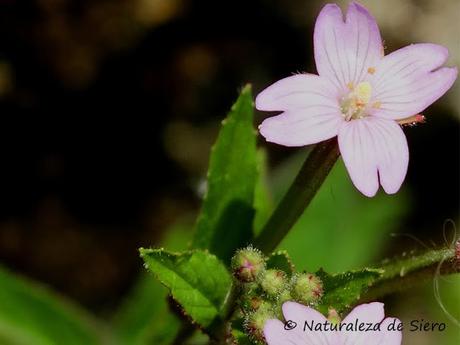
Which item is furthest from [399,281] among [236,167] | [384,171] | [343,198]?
[343,198]

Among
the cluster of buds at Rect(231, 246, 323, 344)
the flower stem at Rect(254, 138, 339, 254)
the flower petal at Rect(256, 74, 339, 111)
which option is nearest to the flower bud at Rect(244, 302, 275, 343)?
the cluster of buds at Rect(231, 246, 323, 344)

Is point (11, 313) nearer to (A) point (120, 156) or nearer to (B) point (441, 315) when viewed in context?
(A) point (120, 156)

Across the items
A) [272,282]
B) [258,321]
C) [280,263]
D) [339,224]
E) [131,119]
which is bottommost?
[258,321]

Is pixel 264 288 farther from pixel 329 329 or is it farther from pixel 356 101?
pixel 356 101

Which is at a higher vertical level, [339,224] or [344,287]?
[339,224]

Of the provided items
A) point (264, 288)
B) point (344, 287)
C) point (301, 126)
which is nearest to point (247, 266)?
point (264, 288)

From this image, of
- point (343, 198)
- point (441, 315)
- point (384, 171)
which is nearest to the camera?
point (384, 171)

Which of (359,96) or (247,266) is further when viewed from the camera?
(359,96)

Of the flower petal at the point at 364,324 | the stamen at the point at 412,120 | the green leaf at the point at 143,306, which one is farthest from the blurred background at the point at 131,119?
the flower petal at the point at 364,324
